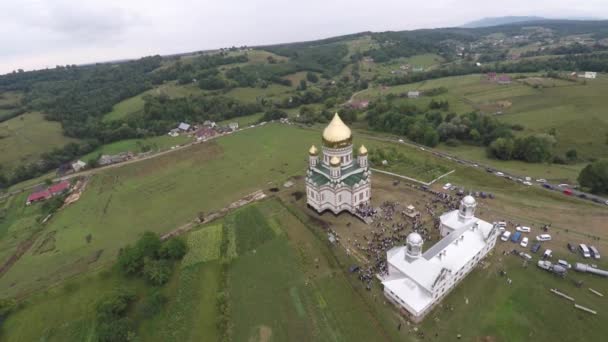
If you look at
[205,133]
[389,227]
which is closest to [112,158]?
[205,133]

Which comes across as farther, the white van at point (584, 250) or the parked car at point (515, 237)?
the parked car at point (515, 237)

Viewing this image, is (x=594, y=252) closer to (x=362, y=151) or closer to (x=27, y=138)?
(x=362, y=151)

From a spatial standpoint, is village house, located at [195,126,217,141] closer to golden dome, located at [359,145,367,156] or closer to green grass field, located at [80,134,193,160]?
green grass field, located at [80,134,193,160]

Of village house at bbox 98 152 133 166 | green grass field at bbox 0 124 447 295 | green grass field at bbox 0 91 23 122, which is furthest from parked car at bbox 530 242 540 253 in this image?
green grass field at bbox 0 91 23 122

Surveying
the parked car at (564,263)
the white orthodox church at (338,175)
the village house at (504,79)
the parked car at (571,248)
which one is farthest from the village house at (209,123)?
the village house at (504,79)

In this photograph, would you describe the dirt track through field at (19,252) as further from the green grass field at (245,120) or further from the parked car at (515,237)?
the parked car at (515,237)

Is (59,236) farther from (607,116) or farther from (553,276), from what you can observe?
(607,116)
